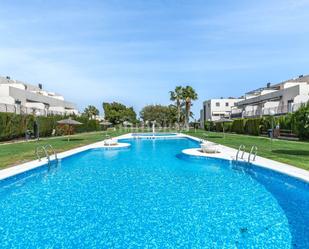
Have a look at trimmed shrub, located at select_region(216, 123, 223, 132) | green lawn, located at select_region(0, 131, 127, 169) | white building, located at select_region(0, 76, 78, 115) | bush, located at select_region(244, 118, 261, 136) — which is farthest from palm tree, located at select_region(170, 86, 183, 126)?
green lawn, located at select_region(0, 131, 127, 169)

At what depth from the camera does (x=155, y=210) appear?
5789 millimetres

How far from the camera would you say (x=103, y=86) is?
128ft

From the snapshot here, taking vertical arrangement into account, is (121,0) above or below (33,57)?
above

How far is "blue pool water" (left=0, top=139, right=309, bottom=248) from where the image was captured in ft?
Result: 14.4

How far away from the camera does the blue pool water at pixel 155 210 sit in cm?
438

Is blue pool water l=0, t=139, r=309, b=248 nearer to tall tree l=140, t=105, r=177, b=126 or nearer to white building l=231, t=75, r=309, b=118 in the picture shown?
white building l=231, t=75, r=309, b=118

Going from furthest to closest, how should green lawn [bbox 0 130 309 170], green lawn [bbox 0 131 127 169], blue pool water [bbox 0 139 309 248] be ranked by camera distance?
1. green lawn [bbox 0 131 127 169]
2. green lawn [bbox 0 130 309 170]
3. blue pool water [bbox 0 139 309 248]

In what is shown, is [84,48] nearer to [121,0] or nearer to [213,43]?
[121,0]

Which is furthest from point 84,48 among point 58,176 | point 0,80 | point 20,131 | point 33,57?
point 0,80

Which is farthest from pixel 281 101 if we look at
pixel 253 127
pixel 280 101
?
pixel 253 127

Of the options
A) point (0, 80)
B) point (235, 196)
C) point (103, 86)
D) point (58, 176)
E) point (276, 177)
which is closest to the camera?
point (235, 196)

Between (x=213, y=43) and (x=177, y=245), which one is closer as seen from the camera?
(x=177, y=245)

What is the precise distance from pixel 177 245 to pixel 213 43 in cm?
2187

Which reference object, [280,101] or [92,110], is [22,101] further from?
[92,110]
